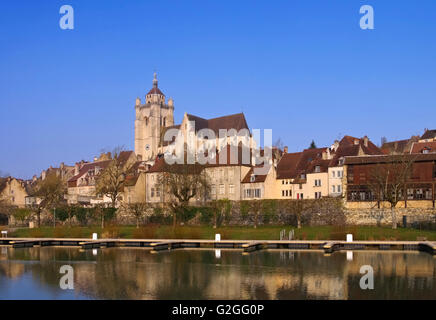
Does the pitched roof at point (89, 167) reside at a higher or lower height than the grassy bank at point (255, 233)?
higher

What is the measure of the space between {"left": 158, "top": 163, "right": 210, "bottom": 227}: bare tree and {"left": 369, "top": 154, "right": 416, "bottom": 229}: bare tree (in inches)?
893

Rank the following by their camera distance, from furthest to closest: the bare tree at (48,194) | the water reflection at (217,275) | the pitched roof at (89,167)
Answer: the pitched roof at (89,167)
the bare tree at (48,194)
the water reflection at (217,275)

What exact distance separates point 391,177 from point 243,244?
22.9m

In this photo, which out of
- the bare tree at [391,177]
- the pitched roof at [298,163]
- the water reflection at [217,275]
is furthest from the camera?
the pitched roof at [298,163]

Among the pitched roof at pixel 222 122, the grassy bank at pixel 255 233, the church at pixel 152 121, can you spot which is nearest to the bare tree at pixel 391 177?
the grassy bank at pixel 255 233

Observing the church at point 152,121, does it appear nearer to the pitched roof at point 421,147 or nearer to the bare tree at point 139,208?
the bare tree at point 139,208

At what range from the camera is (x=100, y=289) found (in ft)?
96.9

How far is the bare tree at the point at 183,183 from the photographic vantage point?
68.8 m

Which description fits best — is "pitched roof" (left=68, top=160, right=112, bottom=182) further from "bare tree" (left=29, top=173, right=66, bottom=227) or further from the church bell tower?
the church bell tower

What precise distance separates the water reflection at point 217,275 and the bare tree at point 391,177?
16965 mm

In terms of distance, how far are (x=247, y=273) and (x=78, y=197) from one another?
62.6 meters

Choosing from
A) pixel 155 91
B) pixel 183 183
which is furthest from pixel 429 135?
pixel 155 91

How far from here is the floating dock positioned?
44.8 metres

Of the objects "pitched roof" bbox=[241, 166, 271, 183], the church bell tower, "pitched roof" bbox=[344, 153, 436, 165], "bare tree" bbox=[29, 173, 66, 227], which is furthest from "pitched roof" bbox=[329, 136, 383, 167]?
the church bell tower
